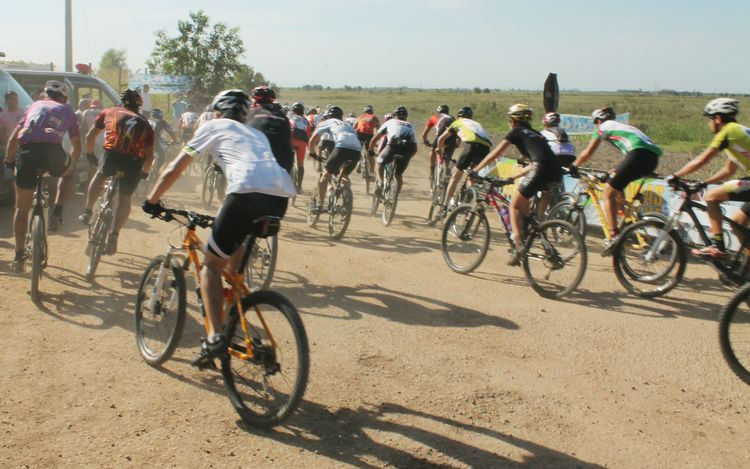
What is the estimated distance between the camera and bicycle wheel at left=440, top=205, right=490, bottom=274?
834cm

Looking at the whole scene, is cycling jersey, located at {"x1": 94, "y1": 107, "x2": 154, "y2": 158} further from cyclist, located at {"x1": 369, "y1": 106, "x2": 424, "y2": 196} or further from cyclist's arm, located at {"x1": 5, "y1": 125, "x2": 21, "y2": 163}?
cyclist, located at {"x1": 369, "y1": 106, "x2": 424, "y2": 196}

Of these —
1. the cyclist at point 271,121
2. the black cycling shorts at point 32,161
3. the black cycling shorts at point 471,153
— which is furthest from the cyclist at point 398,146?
the black cycling shorts at point 32,161

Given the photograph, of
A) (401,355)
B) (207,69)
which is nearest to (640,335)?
(401,355)

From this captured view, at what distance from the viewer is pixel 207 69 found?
2611cm

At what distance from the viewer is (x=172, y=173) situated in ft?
14.6

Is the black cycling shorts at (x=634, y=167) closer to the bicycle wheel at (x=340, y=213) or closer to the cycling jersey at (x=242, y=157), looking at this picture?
the bicycle wheel at (x=340, y=213)

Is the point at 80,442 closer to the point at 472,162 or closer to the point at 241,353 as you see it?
the point at 241,353

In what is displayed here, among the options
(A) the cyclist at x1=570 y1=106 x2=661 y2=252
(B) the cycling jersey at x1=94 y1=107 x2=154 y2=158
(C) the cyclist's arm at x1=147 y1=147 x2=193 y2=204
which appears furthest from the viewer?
(A) the cyclist at x1=570 y1=106 x2=661 y2=252

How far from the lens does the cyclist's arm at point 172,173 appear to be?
14.4 ft

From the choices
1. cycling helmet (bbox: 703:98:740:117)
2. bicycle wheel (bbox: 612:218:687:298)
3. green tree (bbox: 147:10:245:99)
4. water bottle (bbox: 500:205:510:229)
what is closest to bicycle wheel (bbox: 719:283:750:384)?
bicycle wheel (bbox: 612:218:687:298)

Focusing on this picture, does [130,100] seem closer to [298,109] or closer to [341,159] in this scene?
[341,159]

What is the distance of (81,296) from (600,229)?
848 cm

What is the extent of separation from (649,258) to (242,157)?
515cm

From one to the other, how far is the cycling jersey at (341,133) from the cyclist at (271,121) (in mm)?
2823
